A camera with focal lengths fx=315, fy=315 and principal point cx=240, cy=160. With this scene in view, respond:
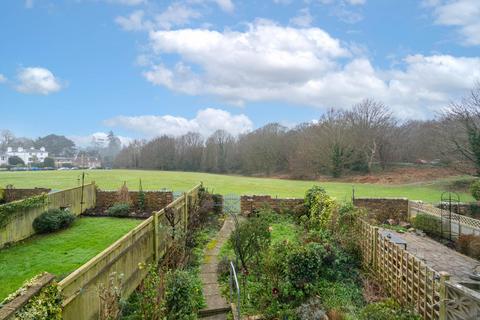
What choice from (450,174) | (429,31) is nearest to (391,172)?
(450,174)

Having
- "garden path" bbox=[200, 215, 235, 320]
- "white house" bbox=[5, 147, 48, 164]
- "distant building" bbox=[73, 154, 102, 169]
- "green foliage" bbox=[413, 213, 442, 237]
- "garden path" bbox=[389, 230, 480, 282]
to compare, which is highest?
"white house" bbox=[5, 147, 48, 164]

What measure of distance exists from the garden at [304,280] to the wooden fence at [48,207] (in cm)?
687

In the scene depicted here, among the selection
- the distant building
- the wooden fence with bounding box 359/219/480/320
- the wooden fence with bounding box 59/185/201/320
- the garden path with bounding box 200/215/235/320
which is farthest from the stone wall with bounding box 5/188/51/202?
the distant building

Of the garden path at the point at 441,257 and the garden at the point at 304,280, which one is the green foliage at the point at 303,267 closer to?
the garden at the point at 304,280

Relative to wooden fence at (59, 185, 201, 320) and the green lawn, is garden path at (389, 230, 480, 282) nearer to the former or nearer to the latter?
wooden fence at (59, 185, 201, 320)

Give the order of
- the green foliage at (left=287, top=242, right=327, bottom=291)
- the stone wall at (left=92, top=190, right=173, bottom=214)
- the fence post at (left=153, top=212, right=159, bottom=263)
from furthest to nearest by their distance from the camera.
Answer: the stone wall at (left=92, top=190, right=173, bottom=214), the fence post at (left=153, top=212, right=159, bottom=263), the green foliage at (left=287, top=242, right=327, bottom=291)

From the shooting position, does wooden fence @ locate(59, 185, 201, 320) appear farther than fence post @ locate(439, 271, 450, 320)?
No

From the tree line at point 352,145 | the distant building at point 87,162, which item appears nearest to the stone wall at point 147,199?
the tree line at point 352,145

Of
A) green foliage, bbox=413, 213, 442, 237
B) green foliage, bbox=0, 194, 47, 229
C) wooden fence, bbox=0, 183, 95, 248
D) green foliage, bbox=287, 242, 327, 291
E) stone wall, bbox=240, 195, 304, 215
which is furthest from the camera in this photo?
stone wall, bbox=240, 195, 304, 215

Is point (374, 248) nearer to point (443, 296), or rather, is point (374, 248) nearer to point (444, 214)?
point (443, 296)

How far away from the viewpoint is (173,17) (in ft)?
36.7

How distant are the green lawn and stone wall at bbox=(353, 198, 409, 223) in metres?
10.7

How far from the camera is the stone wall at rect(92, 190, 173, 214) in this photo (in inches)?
627

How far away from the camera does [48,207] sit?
1202 cm
